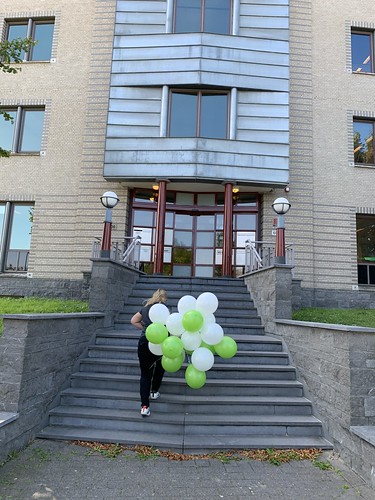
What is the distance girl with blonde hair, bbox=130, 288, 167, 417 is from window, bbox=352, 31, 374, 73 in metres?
13.2

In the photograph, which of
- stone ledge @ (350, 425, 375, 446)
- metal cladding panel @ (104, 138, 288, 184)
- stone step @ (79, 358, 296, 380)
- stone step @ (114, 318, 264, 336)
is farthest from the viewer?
metal cladding panel @ (104, 138, 288, 184)

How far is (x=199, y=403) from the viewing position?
5121 mm

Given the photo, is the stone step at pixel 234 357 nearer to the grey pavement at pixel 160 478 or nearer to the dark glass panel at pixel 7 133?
the grey pavement at pixel 160 478

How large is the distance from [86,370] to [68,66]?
11.9 metres

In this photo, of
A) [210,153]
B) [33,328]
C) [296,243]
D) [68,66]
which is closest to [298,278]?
[296,243]

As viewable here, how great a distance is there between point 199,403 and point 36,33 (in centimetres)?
1509

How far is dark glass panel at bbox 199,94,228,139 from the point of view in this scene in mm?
12078

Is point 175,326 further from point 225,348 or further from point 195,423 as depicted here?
point 195,423

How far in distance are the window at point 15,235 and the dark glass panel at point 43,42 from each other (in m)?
5.90

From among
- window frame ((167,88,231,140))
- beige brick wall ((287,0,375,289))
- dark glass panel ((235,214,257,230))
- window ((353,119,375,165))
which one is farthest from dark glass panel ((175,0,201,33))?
window ((353,119,375,165))

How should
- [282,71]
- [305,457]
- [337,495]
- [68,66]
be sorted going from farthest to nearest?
[68,66] → [282,71] → [305,457] → [337,495]

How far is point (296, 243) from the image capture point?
11992 millimetres

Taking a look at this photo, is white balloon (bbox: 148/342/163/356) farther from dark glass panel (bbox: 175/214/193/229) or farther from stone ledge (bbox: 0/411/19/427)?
dark glass panel (bbox: 175/214/193/229)

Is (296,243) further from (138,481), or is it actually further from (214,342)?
(138,481)
